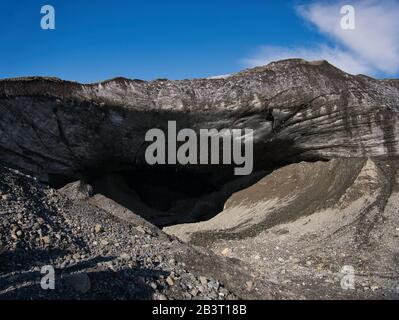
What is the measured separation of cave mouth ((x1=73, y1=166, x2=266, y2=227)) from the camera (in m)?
10.8

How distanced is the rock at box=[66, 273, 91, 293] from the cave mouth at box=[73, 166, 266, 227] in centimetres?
531

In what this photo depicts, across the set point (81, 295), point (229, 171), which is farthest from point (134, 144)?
point (81, 295)

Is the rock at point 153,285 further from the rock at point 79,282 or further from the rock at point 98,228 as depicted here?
the rock at point 98,228

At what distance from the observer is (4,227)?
5.97m

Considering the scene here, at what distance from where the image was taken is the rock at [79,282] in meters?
4.80

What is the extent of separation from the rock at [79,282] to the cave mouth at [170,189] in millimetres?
5311

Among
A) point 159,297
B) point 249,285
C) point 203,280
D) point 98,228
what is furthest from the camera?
point 98,228

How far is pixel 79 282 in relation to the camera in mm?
4852

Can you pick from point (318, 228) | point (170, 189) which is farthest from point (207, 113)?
point (170, 189)

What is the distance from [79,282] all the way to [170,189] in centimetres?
748

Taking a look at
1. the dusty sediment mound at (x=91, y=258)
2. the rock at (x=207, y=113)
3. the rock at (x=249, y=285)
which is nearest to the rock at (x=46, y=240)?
the dusty sediment mound at (x=91, y=258)

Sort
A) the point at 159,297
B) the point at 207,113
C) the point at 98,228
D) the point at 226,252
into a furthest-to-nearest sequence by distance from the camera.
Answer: the point at 207,113, the point at 226,252, the point at 98,228, the point at 159,297

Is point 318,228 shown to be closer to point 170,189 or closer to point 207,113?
point 207,113
